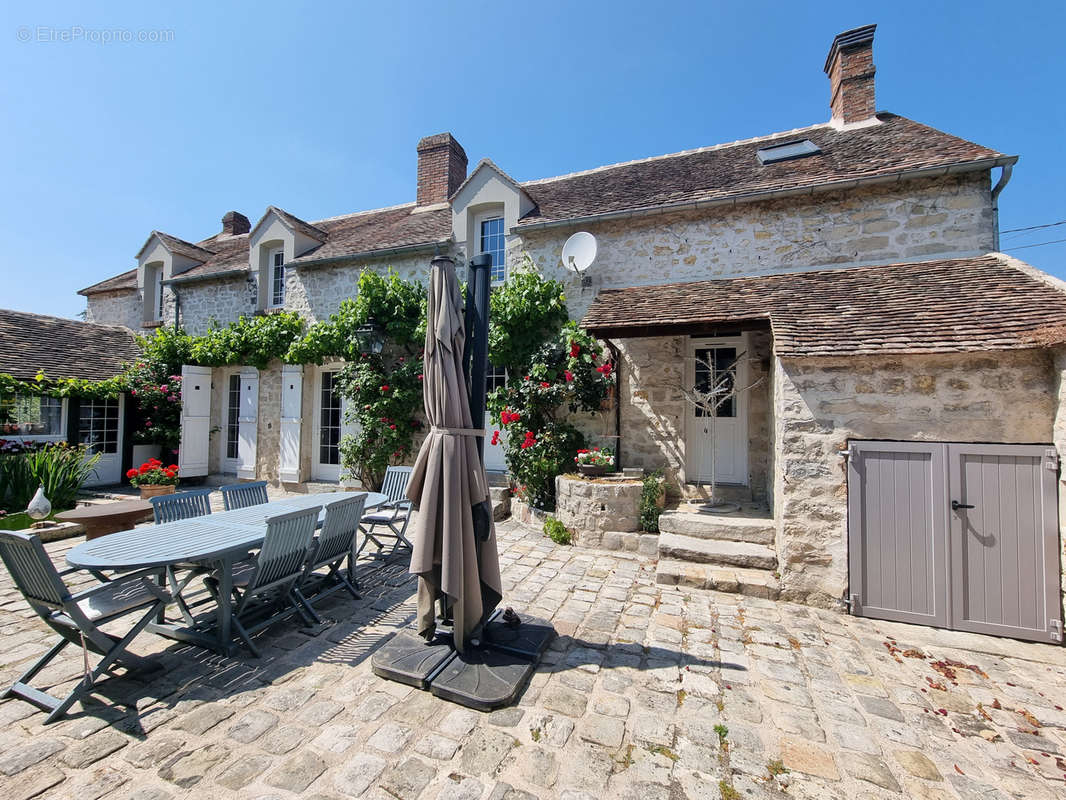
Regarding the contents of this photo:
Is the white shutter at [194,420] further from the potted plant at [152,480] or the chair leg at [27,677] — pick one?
the chair leg at [27,677]

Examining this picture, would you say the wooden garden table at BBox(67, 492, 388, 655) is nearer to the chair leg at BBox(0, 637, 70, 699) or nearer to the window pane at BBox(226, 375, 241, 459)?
the chair leg at BBox(0, 637, 70, 699)

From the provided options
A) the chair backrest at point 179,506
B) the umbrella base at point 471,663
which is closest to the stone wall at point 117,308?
the chair backrest at point 179,506

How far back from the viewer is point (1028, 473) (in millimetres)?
3965

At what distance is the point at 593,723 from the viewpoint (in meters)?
2.71

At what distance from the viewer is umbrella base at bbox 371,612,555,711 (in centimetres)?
288

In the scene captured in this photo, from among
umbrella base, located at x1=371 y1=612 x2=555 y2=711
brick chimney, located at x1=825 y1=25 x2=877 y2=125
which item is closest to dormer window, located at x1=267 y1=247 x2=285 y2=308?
umbrella base, located at x1=371 y1=612 x2=555 y2=711

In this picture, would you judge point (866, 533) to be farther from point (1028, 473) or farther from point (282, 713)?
point (282, 713)

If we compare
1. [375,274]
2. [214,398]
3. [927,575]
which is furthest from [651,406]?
[214,398]

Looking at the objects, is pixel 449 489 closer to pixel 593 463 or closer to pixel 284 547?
pixel 284 547

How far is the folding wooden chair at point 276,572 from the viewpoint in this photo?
3395mm

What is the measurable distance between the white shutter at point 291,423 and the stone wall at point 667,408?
23.2 feet

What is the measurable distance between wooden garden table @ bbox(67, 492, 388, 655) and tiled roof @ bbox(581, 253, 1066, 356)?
4857 mm

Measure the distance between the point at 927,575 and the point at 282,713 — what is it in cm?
541

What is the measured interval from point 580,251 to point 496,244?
84.2 inches
